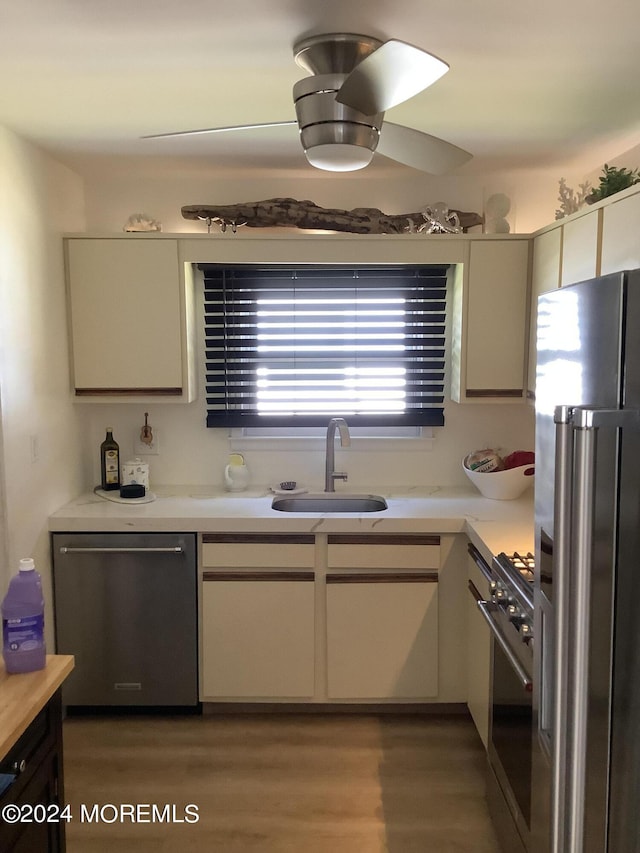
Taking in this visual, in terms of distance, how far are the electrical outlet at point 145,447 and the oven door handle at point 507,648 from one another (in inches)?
74.4

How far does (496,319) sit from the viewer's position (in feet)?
10.3

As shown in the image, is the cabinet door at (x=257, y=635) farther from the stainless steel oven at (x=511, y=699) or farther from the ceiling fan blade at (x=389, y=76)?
the ceiling fan blade at (x=389, y=76)

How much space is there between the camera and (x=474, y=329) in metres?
3.15

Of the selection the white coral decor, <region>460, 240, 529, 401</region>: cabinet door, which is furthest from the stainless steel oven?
the white coral decor

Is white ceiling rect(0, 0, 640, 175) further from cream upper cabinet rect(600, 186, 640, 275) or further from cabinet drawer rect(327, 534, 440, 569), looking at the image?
cabinet drawer rect(327, 534, 440, 569)

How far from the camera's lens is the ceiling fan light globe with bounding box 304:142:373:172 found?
5.99 ft

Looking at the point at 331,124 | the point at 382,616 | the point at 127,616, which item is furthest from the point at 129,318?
the point at 382,616

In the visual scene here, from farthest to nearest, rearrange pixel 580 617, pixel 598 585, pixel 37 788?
1. pixel 37 788
2. pixel 598 585
3. pixel 580 617

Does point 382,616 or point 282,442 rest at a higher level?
point 282,442

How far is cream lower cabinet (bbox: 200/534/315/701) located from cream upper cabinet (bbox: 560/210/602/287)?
4.92ft

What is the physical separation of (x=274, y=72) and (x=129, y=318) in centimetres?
144

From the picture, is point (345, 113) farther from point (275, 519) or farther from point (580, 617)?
point (275, 519)

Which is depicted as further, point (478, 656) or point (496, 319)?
point (496, 319)

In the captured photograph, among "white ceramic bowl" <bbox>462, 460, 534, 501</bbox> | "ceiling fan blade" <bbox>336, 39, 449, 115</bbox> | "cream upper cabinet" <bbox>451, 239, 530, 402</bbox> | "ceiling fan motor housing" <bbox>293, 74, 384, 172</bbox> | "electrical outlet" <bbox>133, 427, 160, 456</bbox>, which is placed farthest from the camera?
"electrical outlet" <bbox>133, 427, 160, 456</bbox>
